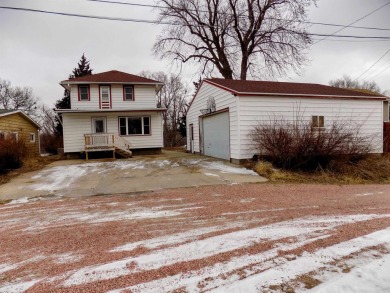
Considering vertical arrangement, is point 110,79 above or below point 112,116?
above

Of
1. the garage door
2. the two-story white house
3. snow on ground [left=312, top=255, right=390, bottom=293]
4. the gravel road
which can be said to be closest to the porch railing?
the two-story white house

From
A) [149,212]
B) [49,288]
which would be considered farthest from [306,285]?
[149,212]

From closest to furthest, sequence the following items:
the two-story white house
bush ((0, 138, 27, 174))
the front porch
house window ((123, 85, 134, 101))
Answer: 1. bush ((0, 138, 27, 174))
2. the front porch
3. the two-story white house
4. house window ((123, 85, 134, 101))

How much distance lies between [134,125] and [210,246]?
1580cm

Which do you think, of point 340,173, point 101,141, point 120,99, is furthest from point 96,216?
point 120,99

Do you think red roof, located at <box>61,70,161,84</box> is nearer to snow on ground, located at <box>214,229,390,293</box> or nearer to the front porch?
the front porch

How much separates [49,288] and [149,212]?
2.73 m

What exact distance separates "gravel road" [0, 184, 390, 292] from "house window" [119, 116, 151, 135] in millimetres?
12140

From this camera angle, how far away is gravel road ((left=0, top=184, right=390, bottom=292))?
2.63 meters

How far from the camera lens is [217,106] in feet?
44.7

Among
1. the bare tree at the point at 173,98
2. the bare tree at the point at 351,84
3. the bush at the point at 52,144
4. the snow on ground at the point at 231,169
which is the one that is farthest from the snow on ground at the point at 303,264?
the bare tree at the point at 351,84

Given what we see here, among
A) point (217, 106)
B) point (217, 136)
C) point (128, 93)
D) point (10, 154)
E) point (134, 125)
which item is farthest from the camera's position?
point (128, 93)

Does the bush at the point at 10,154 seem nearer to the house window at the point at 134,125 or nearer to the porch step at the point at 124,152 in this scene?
the porch step at the point at 124,152

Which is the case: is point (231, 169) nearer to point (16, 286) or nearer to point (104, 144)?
point (16, 286)
